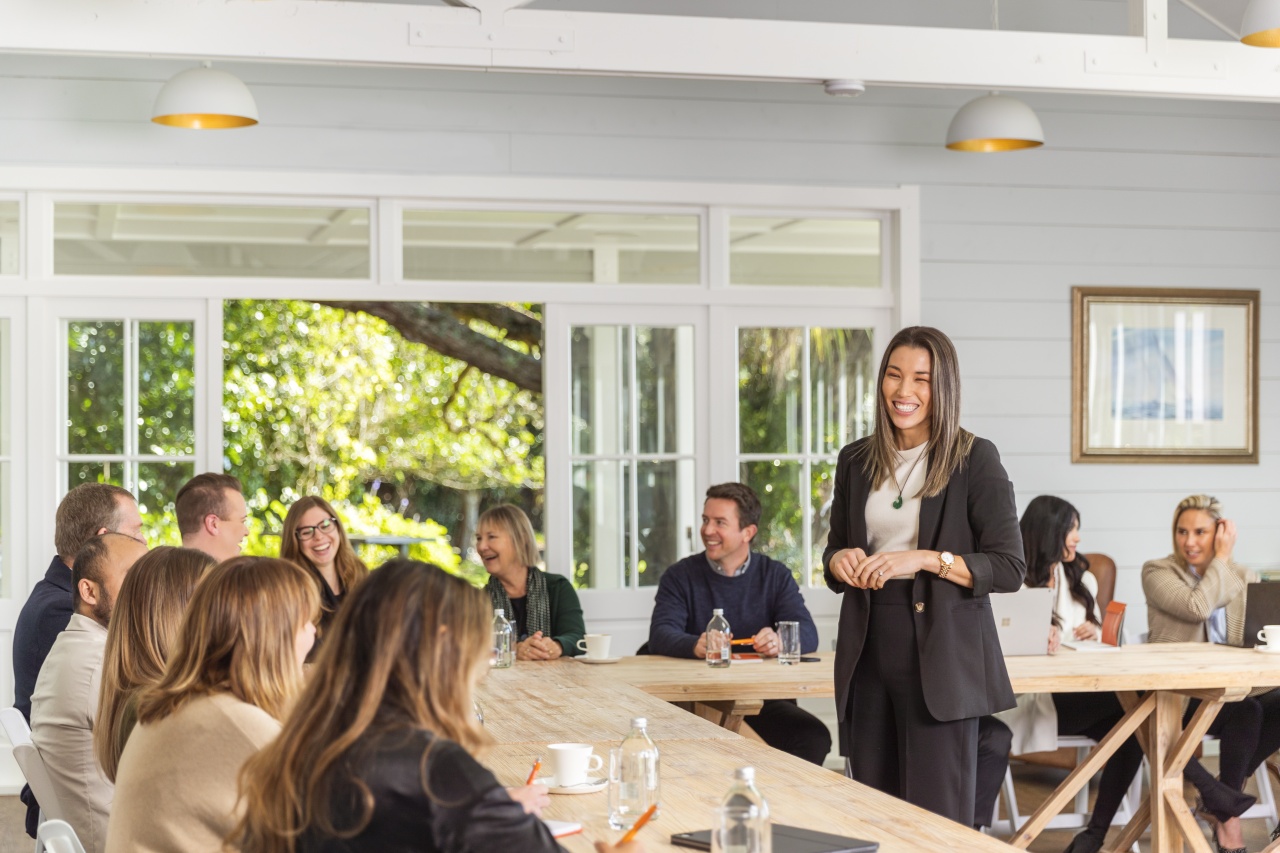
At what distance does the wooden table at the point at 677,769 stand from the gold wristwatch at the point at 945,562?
1.78ft

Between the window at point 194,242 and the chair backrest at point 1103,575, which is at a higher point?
the window at point 194,242

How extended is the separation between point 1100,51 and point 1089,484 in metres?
2.38

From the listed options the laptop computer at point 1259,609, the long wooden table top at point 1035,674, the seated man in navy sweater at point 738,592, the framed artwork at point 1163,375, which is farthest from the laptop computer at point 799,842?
the framed artwork at point 1163,375

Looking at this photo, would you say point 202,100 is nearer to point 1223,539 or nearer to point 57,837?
point 57,837

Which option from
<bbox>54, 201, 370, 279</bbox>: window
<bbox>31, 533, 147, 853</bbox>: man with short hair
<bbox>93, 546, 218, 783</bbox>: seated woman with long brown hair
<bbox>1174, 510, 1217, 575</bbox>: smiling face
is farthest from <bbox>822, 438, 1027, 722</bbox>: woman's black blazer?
<bbox>54, 201, 370, 279</bbox>: window

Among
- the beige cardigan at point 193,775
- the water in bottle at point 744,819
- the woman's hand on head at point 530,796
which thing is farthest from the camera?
the beige cardigan at point 193,775

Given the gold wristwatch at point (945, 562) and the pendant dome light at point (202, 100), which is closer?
the gold wristwatch at point (945, 562)

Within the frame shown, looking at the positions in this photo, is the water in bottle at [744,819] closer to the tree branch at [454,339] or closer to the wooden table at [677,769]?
the wooden table at [677,769]

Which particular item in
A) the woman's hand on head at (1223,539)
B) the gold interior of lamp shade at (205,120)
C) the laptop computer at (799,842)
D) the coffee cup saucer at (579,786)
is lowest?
the coffee cup saucer at (579,786)

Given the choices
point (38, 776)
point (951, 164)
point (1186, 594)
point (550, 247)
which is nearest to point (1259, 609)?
point (1186, 594)

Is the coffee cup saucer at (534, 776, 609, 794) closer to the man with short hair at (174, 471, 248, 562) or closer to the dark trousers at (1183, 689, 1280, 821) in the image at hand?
the man with short hair at (174, 471, 248, 562)

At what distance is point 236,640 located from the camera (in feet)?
6.68

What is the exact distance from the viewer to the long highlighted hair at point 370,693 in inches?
63.6

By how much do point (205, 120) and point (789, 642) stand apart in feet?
9.07
